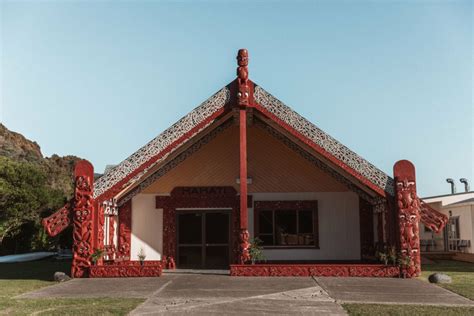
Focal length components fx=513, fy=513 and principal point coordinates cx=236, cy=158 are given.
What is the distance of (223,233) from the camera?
14.7m

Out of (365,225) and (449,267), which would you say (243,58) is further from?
(449,267)

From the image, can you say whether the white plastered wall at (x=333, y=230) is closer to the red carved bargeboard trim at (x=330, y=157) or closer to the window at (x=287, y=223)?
the window at (x=287, y=223)

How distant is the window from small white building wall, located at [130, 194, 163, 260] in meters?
2.82

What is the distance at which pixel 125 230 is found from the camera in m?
14.5

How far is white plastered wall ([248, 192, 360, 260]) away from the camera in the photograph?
14.6 metres

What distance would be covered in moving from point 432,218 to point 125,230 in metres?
8.18

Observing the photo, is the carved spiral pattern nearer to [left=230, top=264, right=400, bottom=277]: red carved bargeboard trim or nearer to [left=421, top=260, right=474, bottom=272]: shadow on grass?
[left=230, top=264, right=400, bottom=277]: red carved bargeboard trim

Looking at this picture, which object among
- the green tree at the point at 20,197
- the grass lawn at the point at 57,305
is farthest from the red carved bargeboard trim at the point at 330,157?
the green tree at the point at 20,197

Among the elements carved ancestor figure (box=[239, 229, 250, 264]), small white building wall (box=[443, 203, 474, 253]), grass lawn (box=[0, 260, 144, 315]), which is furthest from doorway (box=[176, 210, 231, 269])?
small white building wall (box=[443, 203, 474, 253])

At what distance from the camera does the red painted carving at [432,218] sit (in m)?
11.1

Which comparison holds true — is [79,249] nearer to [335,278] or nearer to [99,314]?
[99,314]

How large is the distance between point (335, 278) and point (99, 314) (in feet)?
18.4

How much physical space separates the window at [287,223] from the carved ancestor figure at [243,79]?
4.18 meters

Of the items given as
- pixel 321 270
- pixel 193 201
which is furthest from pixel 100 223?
pixel 321 270
